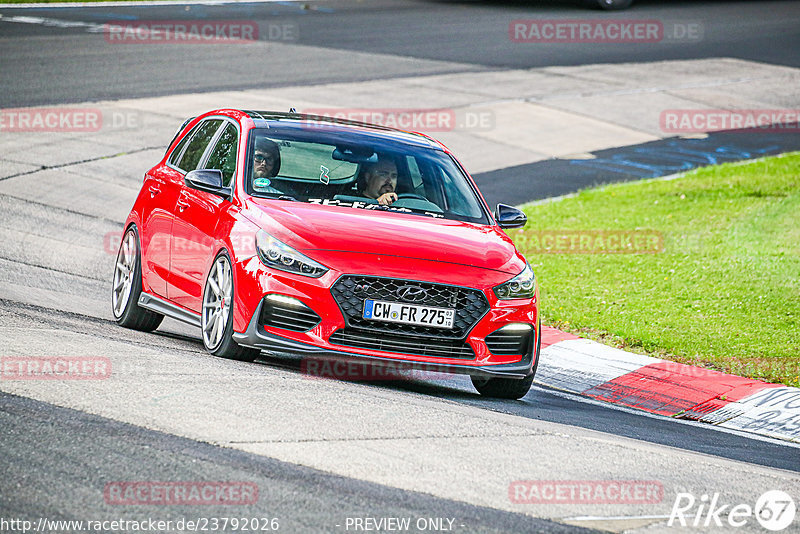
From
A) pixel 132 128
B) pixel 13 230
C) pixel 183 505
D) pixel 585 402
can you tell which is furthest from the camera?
pixel 132 128

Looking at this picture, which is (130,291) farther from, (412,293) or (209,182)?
(412,293)

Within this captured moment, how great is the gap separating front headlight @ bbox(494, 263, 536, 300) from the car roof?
1706mm

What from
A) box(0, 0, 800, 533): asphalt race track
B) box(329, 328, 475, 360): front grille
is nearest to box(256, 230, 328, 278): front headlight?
box(329, 328, 475, 360): front grille

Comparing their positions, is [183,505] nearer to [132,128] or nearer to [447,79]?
[132,128]

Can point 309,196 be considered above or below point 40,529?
above

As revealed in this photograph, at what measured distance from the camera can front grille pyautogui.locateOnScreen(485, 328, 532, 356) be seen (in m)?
7.88

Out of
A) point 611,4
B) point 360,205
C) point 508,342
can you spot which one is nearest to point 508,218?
point 360,205

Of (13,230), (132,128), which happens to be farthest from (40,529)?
(132,128)

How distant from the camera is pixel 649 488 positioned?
581 cm

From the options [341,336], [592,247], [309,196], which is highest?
[309,196]

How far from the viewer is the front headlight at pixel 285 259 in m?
7.52

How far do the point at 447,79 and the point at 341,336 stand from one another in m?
18.3

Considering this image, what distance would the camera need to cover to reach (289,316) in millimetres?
7523

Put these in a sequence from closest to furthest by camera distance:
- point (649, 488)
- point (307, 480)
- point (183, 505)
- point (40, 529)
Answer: point (40, 529) → point (183, 505) → point (307, 480) → point (649, 488)
